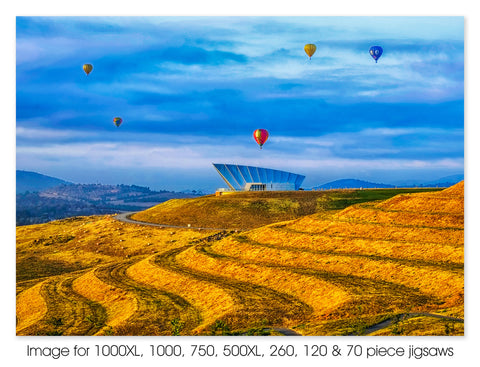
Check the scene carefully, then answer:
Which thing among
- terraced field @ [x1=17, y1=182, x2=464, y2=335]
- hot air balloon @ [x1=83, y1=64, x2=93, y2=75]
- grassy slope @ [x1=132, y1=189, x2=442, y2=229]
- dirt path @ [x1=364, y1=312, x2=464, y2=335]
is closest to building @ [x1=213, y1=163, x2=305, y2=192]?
grassy slope @ [x1=132, y1=189, x2=442, y2=229]

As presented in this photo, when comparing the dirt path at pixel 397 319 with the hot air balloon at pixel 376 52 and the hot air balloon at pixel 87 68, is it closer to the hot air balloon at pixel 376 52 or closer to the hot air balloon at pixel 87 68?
the hot air balloon at pixel 376 52

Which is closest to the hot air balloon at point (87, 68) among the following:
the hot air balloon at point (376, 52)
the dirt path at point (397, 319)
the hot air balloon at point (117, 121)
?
the hot air balloon at point (117, 121)

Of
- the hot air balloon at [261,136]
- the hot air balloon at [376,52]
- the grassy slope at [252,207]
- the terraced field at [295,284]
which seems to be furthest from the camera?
the hot air balloon at [261,136]

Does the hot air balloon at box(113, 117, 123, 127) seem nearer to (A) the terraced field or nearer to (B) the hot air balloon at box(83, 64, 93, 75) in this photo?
(B) the hot air balloon at box(83, 64, 93, 75)

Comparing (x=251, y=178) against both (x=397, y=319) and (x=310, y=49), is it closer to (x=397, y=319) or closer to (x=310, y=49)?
(x=310, y=49)

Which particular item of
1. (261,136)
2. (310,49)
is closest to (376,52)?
(310,49)
